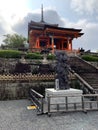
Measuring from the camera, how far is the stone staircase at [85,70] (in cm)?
1560

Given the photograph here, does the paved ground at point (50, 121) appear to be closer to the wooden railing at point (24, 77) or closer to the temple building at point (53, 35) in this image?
the wooden railing at point (24, 77)

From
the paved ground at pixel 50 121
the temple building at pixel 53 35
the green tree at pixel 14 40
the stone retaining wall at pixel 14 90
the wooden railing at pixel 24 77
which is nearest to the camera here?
the paved ground at pixel 50 121

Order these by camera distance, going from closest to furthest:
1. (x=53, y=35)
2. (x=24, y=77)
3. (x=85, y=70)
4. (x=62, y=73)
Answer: (x=62, y=73), (x=24, y=77), (x=85, y=70), (x=53, y=35)

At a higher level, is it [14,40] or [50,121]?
[14,40]

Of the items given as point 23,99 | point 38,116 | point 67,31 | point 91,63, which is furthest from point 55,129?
point 67,31

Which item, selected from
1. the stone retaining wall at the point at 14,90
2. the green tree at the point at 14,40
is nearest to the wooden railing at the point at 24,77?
the stone retaining wall at the point at 14,90

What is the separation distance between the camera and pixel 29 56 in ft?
58.5

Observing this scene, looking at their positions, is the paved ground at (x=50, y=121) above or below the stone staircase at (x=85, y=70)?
below

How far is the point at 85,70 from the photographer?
18.1m

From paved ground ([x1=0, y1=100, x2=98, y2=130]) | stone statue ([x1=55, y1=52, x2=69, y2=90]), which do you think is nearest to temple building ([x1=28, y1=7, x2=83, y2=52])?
stone statue ([x1=55, y1=52, x2=69, y2=90])

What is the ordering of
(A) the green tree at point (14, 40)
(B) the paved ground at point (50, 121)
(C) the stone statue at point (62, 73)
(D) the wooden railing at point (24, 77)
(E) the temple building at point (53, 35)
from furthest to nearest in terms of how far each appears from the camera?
1. (A) the green tree at point (14, 40)
2. (E) the temple building at point (53, 35)
3. (D) the wooden railing at point (24, 77)
4. (C) the stone statue at point (62, 73)
5. (B) the paved ground at point (50, 121)

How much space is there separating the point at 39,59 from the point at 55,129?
12.0m

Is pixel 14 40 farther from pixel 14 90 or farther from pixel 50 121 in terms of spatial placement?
pixel 50 121

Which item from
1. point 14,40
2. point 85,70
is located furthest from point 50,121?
point 14,40
